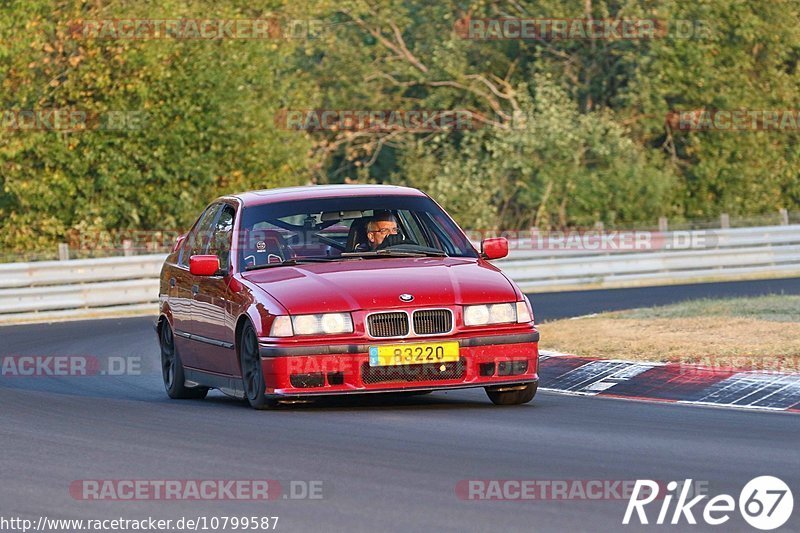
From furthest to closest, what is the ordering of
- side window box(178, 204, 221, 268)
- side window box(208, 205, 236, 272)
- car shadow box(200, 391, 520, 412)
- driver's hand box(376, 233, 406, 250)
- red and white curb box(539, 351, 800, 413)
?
side window box(178, 204, 221, 268) < side window box(208, 205, 236, 272) < driver's hand box(376, 233, 406, 250) < red and white curb box(539, 351, 800, 413) < car shadow box(200, 391, 520, 412)

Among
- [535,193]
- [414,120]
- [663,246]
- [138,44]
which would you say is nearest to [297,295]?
[663,246]

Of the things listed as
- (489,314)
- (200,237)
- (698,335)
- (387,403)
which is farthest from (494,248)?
(698,335)

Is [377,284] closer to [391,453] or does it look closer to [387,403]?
[387,403]

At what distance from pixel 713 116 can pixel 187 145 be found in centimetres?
1333

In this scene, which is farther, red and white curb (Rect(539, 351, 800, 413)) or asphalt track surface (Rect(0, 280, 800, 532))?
red and white curb (Rect(539, 351, 800, 413))

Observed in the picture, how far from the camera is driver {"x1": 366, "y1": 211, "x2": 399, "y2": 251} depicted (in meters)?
12.0

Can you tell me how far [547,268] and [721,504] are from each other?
22.6m

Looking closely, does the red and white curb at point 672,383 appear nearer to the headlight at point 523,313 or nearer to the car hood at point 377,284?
the headlight at point 523,313

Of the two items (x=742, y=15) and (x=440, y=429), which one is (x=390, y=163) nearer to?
(x=742, y=15)

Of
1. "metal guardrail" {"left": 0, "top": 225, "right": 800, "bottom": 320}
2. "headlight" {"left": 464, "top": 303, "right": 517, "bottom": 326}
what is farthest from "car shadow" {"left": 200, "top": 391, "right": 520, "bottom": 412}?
"metal guardrail" {"left": 0, "top": 225, "right": 800, "bottom": 320}

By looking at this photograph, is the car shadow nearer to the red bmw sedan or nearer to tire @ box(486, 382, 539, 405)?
tire @ box(486, 382, 539, 405)

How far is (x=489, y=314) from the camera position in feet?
35.9

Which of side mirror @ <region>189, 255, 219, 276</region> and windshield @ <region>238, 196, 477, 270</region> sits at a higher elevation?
windshield @ <region>238, 196, 477, 270</region>

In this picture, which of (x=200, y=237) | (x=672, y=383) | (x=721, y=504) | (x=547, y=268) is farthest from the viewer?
(x=547, y=268)
